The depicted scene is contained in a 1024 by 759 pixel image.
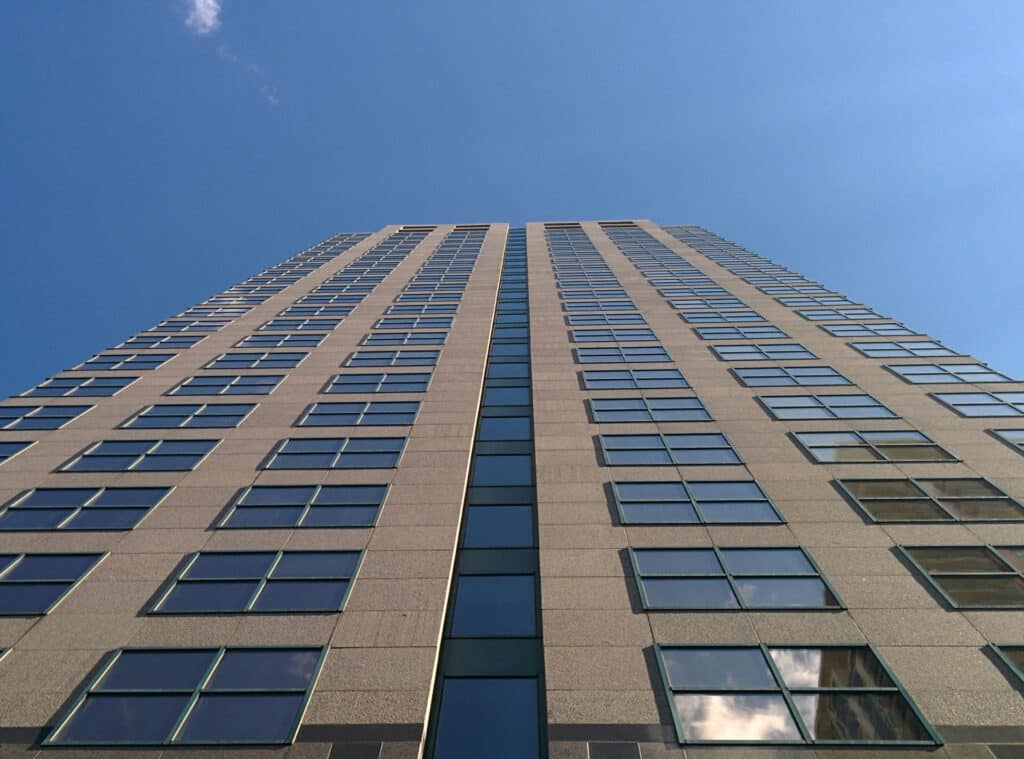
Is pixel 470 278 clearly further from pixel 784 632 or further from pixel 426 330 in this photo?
pixel 784 632

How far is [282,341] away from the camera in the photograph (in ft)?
106

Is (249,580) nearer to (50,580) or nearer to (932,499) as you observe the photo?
(50,580)

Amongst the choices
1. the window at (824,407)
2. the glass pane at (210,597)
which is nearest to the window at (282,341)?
the glass pane at (210,597)

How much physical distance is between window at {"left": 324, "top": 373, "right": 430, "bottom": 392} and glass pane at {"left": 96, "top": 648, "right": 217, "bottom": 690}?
14148 millimetres

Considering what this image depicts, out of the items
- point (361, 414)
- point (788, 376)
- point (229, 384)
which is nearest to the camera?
point (361, 414)

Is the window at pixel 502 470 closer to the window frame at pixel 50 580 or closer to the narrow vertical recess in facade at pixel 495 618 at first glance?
the narrow vertical recess in facade at pixel 495 618

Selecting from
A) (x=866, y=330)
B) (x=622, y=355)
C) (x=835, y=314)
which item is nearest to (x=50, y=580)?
(x=622, y=355)

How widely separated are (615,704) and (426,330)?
2446 centimetres

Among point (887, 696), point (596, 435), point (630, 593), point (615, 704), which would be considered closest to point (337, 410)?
point (596, 435)

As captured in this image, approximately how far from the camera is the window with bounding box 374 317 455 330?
33781 mm

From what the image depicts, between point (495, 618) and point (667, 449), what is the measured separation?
8908 millimetres

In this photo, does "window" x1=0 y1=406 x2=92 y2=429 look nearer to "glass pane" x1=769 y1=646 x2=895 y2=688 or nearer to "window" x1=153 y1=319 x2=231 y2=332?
"window" x1=153 y1=319 x2=231 y2=332

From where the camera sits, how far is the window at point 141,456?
20.0 metres

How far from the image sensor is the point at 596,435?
2125cm
